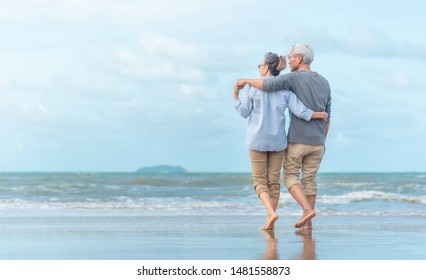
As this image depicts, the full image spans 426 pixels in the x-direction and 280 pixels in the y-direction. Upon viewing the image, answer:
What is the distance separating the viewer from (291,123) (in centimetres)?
740

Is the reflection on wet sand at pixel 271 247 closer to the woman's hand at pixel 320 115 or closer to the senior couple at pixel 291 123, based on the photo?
the senior couple at pixel 291 123

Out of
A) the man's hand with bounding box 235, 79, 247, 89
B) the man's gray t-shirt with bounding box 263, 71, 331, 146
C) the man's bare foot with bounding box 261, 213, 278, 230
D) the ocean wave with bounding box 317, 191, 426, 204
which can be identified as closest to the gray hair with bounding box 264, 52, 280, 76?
the man's gray t-shirt with bounding box 263, 71, 331, 146

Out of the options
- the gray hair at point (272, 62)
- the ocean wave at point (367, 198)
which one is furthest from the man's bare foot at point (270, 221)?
the ocean wave at point (367, 198)

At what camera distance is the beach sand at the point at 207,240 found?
573 cm

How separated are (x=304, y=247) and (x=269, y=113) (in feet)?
5.23

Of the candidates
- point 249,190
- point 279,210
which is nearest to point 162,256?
point 279,210

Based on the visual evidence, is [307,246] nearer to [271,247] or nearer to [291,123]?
[271,247]

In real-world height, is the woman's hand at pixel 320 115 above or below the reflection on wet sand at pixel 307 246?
above

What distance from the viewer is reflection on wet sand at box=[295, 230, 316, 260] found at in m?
5.51

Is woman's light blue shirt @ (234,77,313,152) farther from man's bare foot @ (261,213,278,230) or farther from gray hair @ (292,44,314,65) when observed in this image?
man's bare foot @ (261,213,278,230)
